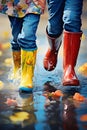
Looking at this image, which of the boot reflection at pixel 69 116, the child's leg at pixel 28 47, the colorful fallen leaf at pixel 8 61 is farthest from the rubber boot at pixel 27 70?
the colorful fallen leaf at pixel 8 61

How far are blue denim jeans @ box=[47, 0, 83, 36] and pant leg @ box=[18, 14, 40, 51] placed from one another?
0.30m

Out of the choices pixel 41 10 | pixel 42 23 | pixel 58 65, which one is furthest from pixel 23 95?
pixel 42 23

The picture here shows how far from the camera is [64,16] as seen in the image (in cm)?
469

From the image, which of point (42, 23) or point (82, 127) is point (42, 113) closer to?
point (82, 127)

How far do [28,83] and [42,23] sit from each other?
4.18 metres

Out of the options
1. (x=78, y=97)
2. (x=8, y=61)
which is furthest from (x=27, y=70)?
(x=8, y=61)

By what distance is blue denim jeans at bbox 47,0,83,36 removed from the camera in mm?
4633

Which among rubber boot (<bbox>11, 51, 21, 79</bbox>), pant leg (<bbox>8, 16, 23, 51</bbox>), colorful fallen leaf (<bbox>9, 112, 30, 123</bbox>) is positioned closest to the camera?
colorful fallen leaf (<bbox>9, 112, 30, 123</bbox>)

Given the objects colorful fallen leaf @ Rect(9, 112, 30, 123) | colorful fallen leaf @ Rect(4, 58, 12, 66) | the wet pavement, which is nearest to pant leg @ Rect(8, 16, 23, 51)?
the wet pavement

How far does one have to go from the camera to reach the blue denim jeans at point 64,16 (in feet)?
15.2

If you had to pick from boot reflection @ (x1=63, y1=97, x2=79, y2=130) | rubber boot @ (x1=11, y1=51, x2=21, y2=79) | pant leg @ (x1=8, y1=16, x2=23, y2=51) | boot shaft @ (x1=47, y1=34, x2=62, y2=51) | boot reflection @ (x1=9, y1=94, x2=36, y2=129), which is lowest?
boot reflection @ (x1=63, y1=97, x2=79, y2=130)

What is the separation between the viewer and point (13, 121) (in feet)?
12.7

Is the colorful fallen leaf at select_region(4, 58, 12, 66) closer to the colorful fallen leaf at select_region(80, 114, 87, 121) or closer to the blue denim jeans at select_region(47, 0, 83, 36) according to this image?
the blue denim jeans at select_region(47, 0, 83, 36)

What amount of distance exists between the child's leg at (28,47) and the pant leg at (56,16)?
46 centimetres
